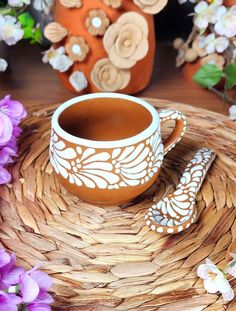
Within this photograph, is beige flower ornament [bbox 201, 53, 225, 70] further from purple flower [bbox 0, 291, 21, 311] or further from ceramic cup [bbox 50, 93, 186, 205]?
purple flower [bbox 0, 291, 21, 311]

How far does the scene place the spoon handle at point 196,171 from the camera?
455 millimetres

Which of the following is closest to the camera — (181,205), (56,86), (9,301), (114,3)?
(9,301)

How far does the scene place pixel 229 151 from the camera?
0.52 meters

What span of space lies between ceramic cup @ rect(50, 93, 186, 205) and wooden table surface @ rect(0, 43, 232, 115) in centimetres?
23

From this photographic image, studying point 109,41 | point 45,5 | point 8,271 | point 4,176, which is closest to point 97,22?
point 109,41

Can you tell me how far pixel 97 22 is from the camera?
1.99 ft

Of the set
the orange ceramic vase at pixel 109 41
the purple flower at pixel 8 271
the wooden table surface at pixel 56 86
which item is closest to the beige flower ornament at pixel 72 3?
the orange ceramic vase at pixel 109 41

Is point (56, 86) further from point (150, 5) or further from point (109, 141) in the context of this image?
point (109, 141)

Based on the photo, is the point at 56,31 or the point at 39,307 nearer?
the point at 39,307

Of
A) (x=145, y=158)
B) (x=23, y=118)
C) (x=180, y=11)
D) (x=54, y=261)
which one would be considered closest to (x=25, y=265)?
(x=54, y=261)

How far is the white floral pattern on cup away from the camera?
39cm

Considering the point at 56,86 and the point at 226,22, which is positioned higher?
the point at 226,22

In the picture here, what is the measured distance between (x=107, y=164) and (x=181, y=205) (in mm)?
81

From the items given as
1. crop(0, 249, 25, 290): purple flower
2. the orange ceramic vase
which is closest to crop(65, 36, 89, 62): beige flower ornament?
the orange ceramic vase
